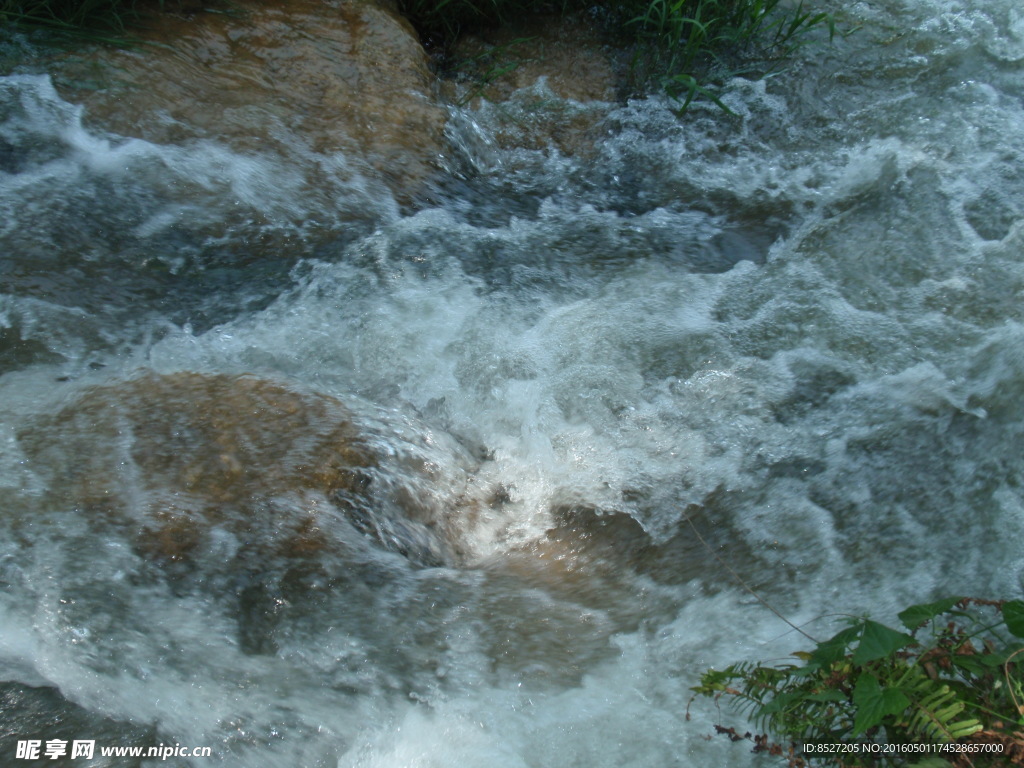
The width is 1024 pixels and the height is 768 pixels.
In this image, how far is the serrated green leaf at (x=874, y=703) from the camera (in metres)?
1.31

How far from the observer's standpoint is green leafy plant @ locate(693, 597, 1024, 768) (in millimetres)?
1315

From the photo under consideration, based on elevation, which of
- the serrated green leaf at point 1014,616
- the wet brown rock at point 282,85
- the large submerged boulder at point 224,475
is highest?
the serrated green leaf at point 1014,616

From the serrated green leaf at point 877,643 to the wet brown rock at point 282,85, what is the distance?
7.74ft

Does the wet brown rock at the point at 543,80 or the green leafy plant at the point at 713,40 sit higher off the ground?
the green leafy plant at the point at 713,40

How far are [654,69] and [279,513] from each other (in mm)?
2808

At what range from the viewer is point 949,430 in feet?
7.79

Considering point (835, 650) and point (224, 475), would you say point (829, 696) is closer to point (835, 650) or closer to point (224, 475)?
point (835, 650)

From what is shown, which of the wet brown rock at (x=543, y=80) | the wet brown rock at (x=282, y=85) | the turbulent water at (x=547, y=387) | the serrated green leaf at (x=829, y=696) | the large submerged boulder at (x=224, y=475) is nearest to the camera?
the serrated green leaf at (x=829, y=696)

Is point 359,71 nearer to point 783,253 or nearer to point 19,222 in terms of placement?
point 19,222

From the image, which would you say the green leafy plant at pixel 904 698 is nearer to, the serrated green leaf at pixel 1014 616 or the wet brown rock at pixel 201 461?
the serrated green leaf at pixel 1014 616

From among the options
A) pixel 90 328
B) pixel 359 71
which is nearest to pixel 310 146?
pixel 359 71

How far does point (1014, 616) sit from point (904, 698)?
0.28 meters

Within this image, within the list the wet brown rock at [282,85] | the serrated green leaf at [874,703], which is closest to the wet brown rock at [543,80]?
the wet brown rock at [282,85]

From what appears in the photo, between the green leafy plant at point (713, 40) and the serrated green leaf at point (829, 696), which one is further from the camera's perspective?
the green leafy plant at point (713, 40)
